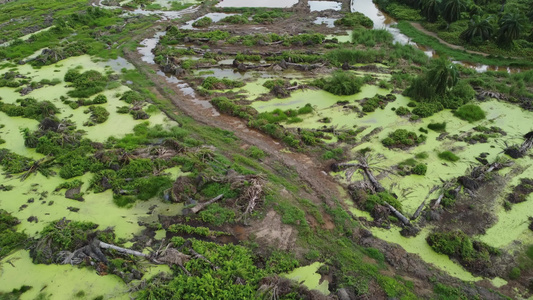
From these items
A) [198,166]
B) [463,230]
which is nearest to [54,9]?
[198,166]

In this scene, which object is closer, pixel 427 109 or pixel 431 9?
pixel 427 109

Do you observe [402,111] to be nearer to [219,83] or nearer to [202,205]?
[219,83]

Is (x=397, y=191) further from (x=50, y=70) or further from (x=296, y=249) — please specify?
(x=50, y=70)

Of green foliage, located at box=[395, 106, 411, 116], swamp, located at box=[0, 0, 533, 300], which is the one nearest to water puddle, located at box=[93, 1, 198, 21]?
swamp, located at box=[0, 0, 533, 300]

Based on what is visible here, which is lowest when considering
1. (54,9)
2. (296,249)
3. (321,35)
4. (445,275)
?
(445,275)

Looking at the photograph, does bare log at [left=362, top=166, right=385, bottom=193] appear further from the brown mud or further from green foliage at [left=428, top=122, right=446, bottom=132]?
green foliage at [left=428, top=122, right=446, bottom=132]

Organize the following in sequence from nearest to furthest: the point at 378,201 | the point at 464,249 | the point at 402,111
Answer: the point at 464,249 < the point at 378,201 < the point at 402,111

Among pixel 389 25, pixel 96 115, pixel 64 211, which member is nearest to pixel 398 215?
pixel 64 211

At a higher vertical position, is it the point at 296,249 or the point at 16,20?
the point at 16,20
